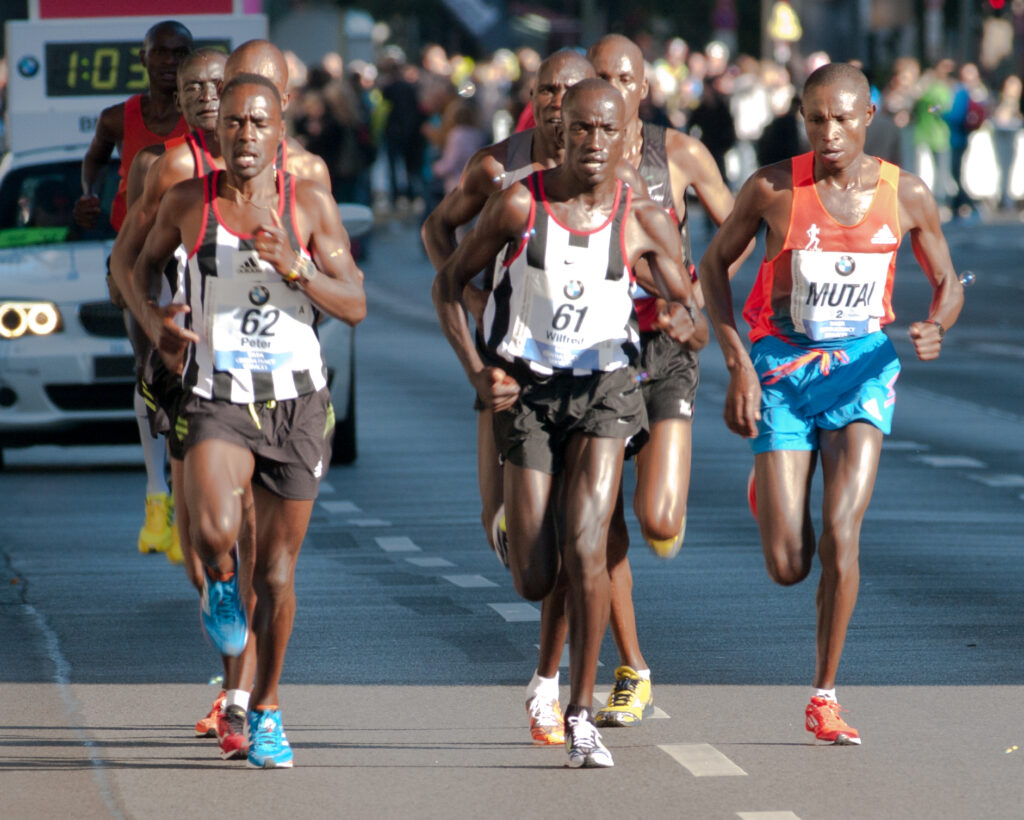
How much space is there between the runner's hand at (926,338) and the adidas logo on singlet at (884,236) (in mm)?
264

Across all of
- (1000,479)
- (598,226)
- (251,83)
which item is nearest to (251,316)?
(251,83)

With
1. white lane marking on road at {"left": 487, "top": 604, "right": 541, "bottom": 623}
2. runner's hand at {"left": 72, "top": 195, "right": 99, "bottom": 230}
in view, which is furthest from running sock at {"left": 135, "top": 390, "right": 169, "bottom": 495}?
white lane marking on road at {"left": 487, "top": 604, "right": 541, "bottom": 623}

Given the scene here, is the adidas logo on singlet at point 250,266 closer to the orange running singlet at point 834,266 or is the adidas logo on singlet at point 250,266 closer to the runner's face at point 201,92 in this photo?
the runner's face at point 201,92

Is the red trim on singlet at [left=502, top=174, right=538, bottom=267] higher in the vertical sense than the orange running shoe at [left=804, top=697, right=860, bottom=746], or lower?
higher

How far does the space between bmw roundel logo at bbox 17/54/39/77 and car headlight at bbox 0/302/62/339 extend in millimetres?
5919

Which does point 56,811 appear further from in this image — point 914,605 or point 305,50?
point 305,50

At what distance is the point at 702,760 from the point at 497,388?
1.19m

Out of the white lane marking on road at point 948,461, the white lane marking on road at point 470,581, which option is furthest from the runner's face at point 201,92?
the white lane marking on road at point 948,461

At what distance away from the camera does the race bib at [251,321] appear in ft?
22.5

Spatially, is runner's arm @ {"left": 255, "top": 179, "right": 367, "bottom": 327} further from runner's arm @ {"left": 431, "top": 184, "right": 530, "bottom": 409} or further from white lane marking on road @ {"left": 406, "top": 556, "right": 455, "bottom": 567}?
white lane marking on road @ {"left": 406, "top": 556, "right": 455, "bottom": 567}

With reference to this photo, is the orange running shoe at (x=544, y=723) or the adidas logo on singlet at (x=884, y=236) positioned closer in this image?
the orange running shoe at (x=544, y=723)

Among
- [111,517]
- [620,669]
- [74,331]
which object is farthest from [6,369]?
[620,669]

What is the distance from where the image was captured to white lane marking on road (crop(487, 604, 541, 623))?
375 inches

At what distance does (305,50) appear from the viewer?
50875 mm
